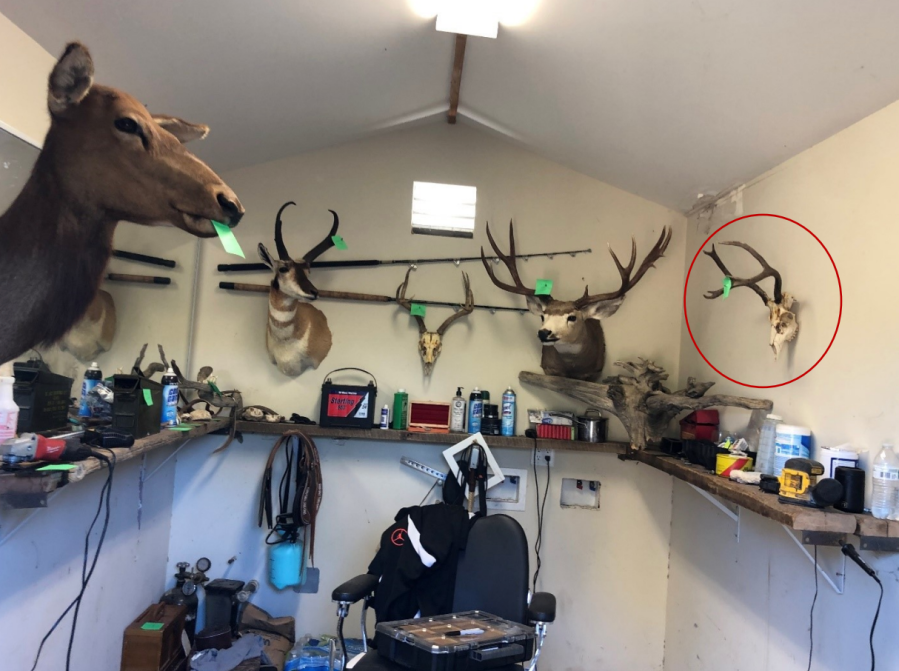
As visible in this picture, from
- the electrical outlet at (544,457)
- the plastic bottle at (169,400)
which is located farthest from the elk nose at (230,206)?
the electrical outlet at (544,457)

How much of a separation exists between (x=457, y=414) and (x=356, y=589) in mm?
1119

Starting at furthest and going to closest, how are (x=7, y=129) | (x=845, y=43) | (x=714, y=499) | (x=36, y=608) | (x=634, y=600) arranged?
1. (x=634, y=600)
2. (x=714, y=499)
3. (x=36, y=608)
4. (x=845, y=43)
5. (x=7, y=129)

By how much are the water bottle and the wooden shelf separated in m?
1.37

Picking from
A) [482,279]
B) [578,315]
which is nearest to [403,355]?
[482,279]

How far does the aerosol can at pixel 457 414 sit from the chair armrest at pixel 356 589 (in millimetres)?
935

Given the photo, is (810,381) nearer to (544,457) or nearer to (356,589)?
(544,457)

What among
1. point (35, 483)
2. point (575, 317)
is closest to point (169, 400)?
point (35, 483)

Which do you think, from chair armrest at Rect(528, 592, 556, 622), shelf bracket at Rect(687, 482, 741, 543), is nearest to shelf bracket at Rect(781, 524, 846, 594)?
shelf bracket at Rect(687, 482, 741, 543)

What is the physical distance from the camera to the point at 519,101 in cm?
297

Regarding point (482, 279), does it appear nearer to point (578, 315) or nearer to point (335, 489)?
point (578, 315)

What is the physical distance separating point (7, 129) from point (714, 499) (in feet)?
9.89

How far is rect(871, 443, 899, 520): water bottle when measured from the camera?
181 centimetres

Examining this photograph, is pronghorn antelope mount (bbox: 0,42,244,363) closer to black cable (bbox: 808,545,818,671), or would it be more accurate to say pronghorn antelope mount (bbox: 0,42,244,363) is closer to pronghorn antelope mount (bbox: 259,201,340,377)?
pronghorn antelope mount (bbox: 259,201,340,377)

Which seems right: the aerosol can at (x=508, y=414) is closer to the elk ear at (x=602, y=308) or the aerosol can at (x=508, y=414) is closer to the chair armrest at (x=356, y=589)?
the elk ear at (x=602, y=308)
